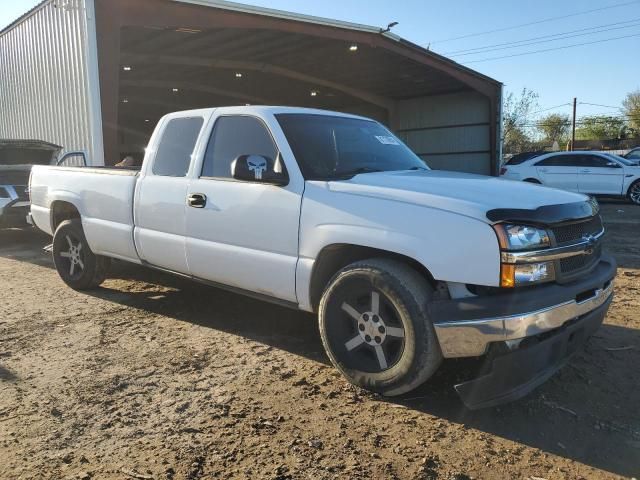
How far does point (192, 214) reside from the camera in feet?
14.5

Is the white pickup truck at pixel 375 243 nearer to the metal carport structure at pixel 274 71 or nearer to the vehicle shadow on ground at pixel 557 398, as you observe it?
the vehicle shadow on ground at pixel 557 398

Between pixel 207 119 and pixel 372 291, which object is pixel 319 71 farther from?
pixel 372 291

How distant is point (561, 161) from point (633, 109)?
69058mm

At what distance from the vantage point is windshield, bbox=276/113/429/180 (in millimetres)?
3943

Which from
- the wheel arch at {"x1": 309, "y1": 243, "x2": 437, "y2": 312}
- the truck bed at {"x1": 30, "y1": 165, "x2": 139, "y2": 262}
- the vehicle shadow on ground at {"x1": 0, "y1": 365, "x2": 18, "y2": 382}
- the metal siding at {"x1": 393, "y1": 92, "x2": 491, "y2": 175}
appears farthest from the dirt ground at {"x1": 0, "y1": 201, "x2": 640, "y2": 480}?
the metal siding at {"x1": 393, "y1": 92, "x2": 491, "y2": 175}

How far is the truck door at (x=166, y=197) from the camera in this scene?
15.1ft

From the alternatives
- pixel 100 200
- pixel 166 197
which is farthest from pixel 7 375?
pixel 100 200

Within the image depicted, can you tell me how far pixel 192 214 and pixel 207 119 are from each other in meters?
0.83

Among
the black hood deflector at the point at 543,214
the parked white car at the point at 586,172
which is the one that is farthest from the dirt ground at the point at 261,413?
the parked white car at the point at 586,172

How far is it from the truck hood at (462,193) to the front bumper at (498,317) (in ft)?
1.44

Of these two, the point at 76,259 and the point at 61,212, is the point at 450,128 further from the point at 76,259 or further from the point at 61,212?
the point at 76,259

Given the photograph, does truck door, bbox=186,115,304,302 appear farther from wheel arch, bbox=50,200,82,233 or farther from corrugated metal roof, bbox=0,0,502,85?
corrugated metal roof, bbox=0,0,502,85

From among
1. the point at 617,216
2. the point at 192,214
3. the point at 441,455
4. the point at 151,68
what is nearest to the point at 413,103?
the point at 151,68

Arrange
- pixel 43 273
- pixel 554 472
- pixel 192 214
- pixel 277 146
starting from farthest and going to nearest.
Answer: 1. pixel 43 273
2. pixel 192 214
3. pixel 277 146
4. pixel 554 472
